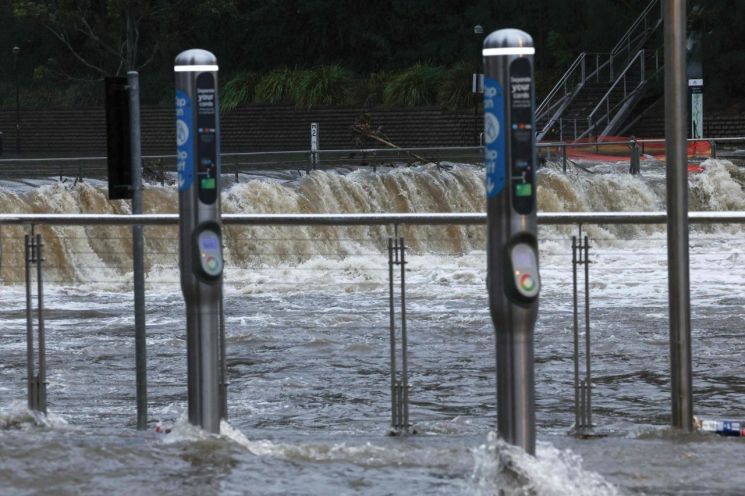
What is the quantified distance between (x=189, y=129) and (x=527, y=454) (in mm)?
1935

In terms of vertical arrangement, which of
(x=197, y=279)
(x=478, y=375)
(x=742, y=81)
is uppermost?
(x=742, y=81)

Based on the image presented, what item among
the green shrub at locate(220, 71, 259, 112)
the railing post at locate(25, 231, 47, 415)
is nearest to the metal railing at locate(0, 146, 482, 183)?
the green shrub at locate(220, 71, 259, 112)

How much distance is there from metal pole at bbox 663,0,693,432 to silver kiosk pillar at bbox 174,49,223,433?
2038 mm

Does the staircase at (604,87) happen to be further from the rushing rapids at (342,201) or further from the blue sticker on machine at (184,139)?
the blue sticker on machine at (184,139)

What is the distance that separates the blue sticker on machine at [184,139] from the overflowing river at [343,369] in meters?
1.07

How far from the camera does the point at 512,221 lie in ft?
16.6

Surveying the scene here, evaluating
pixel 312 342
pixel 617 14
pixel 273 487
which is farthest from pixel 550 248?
pixel 617 14

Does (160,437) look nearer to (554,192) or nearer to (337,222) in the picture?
(337,222)

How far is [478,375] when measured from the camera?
12.7m

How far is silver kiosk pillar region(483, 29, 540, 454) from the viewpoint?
4.99 m

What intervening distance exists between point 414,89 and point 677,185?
4004 centimetres

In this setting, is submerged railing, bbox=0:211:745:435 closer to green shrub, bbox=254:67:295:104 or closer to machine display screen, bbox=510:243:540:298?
machine display screen, bbox=510:243:540:298

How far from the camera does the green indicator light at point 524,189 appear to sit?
502 centimetres

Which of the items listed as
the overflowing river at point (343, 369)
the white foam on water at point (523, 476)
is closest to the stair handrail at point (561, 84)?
the overflowing river at point (343, 369)
